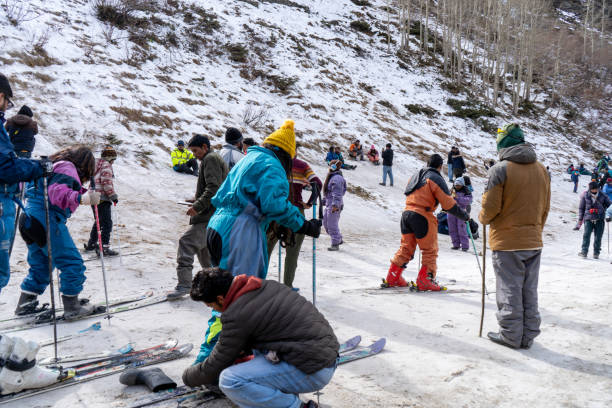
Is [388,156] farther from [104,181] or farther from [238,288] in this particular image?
[238,288]

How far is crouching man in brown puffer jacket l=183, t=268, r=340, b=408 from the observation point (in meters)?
2.65

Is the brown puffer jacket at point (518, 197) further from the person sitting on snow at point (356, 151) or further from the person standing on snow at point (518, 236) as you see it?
the person sitting on snow at point (356, 151)

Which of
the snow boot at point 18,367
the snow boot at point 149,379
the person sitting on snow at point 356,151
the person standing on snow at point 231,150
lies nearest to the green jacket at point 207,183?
the person standing on snow at point 231,150

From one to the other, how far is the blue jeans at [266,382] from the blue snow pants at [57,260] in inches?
106

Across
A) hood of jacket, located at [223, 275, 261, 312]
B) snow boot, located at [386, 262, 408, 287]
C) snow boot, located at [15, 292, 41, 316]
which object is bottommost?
snow boot, located at [15, 292, 41, 316]

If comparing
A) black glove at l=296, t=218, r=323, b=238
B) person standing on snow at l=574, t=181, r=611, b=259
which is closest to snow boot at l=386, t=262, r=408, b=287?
black glove at l=296, t=218, r=323, b=238

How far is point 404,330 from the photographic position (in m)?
4.73

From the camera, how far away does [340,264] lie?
8.56 m

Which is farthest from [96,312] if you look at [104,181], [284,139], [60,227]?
[104,181]

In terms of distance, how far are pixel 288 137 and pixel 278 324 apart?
181 cm

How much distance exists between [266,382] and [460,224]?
8.94m

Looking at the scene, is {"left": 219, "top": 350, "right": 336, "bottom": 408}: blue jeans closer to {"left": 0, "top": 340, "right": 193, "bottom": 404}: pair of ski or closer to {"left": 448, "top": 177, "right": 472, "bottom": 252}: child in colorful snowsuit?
{"left": 0, "top": 340, "right": 193, "bottom": 404}: pair of ski

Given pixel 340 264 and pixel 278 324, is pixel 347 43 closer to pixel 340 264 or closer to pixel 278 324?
pixel 340 264

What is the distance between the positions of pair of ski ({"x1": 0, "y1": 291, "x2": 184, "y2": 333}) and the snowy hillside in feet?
0.56
